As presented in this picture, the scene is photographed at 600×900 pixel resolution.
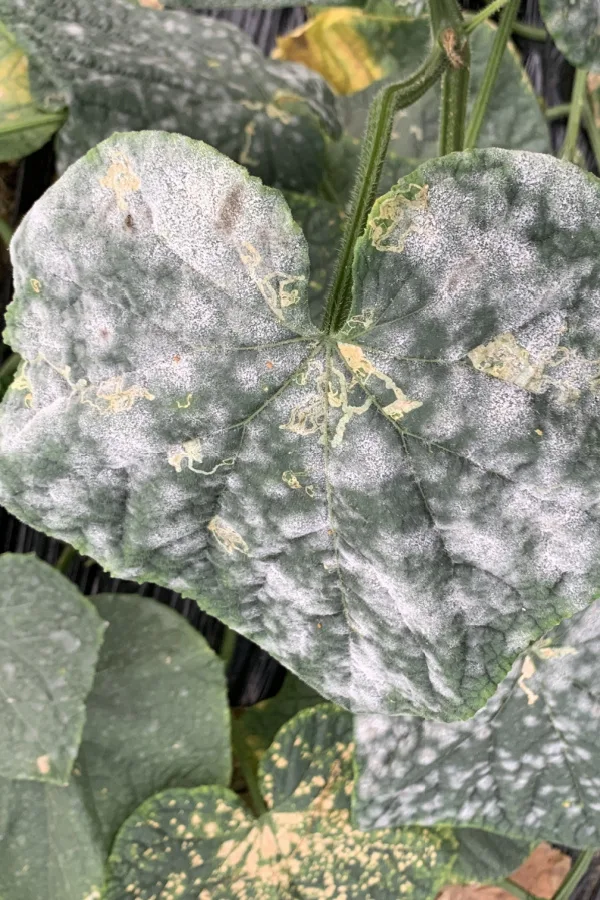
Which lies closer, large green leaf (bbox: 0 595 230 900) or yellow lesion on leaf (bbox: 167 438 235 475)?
yellow lesion on leaf (bbox: 167 438 235 475)

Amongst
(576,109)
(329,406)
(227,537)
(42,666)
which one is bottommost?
(42,666)

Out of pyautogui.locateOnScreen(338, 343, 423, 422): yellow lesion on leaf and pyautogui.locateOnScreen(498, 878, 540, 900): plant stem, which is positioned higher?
pyautogui.locateOnScreen(338, 343, 423, 422): yellow lesion on leaf

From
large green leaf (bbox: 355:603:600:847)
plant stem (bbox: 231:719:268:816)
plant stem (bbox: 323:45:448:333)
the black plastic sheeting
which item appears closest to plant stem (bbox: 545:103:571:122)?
the black plastic sheeting

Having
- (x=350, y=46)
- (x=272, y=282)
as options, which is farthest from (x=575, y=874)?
(x=350, y=46)

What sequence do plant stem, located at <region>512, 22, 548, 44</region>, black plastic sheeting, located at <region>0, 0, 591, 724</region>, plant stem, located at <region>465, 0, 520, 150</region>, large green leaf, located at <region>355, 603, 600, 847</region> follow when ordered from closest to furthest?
1. plant stem, located at <region>465, 0, 520, 150</region>
2. large green leaf, located at <region>355, 603, 600, 847</region>
3. black plastic sheeting, located at <region>0, 0, 591, 724</region>
4. plant stem, located at <region>512, 22, 548, 44</region>

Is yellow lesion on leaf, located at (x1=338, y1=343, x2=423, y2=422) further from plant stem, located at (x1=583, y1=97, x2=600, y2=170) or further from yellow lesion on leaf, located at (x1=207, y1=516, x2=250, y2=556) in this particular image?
plant stem, located at (x1=583, y1=97, x2=600, y2=170)

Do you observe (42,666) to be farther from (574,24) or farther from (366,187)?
(574,24)
